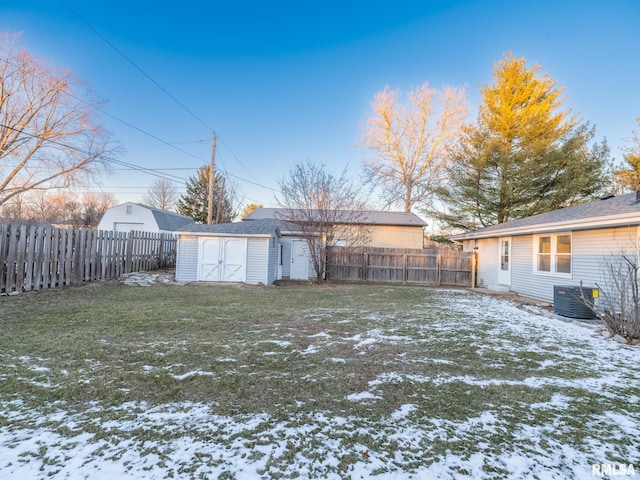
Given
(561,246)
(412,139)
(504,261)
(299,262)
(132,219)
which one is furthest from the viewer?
(412,139)

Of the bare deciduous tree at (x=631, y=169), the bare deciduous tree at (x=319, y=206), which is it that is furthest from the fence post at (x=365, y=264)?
the bare deciduous tree at (x=631, y=169)

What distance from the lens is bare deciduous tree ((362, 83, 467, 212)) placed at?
20609 millimetres

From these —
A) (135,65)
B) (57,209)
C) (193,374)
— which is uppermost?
(135,65)

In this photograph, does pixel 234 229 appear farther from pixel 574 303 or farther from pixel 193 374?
pixel 574 303

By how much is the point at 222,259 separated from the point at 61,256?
4.82 meters

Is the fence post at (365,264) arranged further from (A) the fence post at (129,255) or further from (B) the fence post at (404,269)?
(A) the fence post at (129,255)

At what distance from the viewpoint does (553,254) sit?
9000 millimetres

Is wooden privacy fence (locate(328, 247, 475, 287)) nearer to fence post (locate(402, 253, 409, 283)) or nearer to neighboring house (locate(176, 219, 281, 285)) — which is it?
fence post (locate(402, 253, 409, 283))

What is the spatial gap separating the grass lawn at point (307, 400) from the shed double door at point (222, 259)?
6148 millimetres

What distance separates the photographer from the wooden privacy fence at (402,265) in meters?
13.8

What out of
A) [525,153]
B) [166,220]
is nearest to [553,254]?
[525,153]

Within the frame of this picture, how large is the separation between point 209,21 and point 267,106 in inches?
179

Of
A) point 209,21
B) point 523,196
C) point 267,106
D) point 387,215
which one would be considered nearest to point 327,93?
point 267,106

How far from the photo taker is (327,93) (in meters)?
15.5
